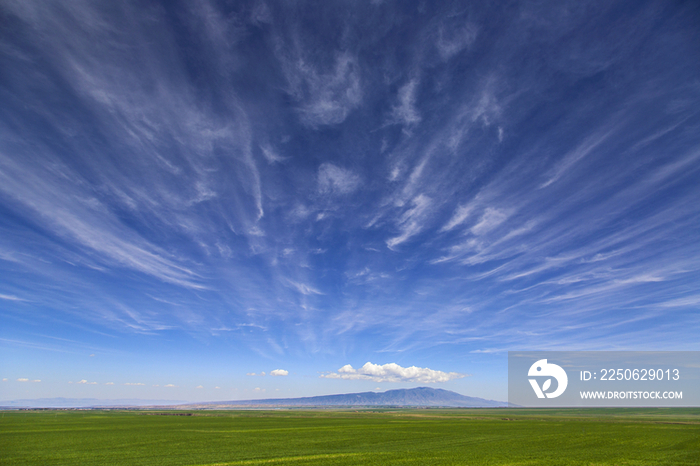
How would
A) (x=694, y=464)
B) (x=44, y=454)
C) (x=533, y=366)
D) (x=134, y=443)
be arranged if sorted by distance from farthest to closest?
(x=533, y=366) < (x=134, y=443) < (x=44, y=454) < (x=694, y=464)

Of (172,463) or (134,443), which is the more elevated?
(172,463)

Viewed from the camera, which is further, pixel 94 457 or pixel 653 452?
pixel 653 452

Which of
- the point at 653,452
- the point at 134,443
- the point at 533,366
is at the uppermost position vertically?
the point at 533,366

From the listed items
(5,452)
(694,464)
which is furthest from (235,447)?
(694,464)

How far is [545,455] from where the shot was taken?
34.8 m

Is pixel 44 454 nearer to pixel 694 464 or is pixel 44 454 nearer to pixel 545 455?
pixel 545 455

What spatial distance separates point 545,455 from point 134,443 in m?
54.7

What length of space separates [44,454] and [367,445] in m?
38.5

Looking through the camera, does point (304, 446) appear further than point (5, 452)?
Yes

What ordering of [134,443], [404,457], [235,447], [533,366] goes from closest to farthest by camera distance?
[404,457] < [235,447] < [134,443] < [533,366]

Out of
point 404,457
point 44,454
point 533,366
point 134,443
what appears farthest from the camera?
point 533,366

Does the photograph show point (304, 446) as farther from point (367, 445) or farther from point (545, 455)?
point (545, 455)

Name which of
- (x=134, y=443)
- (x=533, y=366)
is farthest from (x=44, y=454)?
(x=533, y=366)

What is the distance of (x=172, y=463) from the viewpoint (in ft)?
99.5
